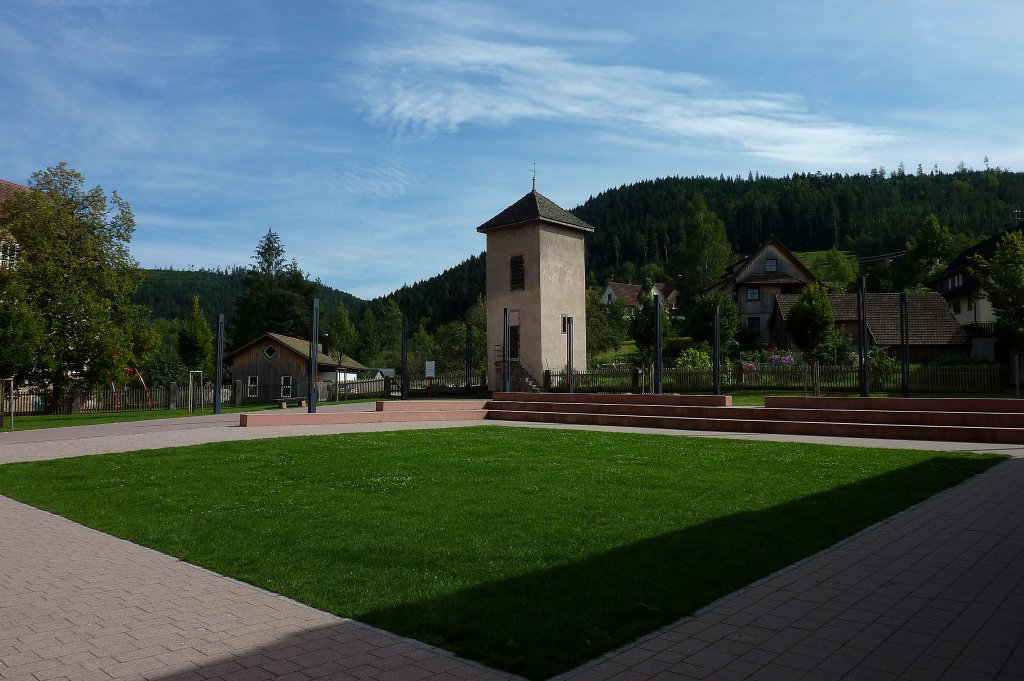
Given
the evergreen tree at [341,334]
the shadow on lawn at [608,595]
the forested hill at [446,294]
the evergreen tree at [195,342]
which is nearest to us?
the shadow on lawn at [608,595]

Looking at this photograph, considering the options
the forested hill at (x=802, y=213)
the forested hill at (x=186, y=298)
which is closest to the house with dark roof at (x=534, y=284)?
the forested hill at (x=802, y=213)

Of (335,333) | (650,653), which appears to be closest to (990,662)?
(650,653)

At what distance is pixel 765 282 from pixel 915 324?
1686 centimetres

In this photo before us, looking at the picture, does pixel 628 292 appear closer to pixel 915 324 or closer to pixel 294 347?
pixel 915 324

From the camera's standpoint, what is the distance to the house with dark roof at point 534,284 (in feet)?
128

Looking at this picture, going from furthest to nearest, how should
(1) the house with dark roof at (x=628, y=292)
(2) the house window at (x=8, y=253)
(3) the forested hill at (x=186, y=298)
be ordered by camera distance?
(3) the forested hill at (x=186, y=298)
(1) the house with dark roof at (x=628, y=292)
(2) the house window at (x=8, y=253)

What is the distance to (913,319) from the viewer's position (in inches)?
1996

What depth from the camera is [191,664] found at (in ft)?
13.8

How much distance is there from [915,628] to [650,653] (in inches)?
72.1

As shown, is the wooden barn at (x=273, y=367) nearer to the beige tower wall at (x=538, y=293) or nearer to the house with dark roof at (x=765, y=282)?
the beige tower wall at (x=538, y=293)

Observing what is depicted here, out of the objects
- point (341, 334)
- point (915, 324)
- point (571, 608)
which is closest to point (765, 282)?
point (915, 324)

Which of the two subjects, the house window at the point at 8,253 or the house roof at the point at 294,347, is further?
the house roof at the point at 294,347

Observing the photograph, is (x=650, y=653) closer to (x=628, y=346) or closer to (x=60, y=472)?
(x=60, y=472)

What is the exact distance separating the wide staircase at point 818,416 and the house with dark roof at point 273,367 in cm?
3326
